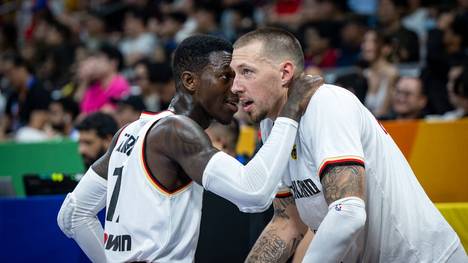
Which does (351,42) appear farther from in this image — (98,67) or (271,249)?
(271,249)

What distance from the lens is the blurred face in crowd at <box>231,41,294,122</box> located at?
4.27 m

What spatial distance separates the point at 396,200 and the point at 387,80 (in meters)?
6.15

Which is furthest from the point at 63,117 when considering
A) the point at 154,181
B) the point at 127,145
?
the point at 154,181

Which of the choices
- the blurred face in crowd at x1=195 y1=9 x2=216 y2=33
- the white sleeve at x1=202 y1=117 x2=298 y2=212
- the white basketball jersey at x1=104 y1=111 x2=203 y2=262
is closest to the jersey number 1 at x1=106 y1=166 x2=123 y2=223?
the white basketball jersey at x1=104 y1=111 x2=203 y2=262

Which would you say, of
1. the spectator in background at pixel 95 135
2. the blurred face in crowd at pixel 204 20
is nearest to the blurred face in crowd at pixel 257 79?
the spectator in background at pixel 95 135

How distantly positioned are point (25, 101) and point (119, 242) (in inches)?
372

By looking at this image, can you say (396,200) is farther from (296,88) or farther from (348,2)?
(348,2)

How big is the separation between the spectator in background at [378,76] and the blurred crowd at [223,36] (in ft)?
0.04

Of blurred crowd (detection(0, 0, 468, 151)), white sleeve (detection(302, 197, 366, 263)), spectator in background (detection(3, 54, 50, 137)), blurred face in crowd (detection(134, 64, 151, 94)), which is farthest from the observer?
spectator in background (detection(3, 54, 50, 137))

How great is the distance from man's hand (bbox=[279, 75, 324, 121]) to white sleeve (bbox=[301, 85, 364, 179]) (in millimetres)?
38

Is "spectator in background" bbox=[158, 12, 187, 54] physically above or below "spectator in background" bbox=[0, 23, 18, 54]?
above

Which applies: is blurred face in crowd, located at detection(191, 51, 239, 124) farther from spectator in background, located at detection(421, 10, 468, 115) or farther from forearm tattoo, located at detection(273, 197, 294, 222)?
spectator in background, located at detection(421, 10, 468, 115)

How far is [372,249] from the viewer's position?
423cm

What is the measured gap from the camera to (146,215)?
157 inches
